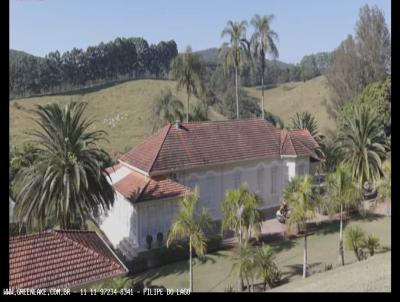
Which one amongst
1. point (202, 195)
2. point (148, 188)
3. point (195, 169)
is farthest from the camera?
point (202, 195)

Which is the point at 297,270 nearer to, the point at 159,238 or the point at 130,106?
the point at 159,238

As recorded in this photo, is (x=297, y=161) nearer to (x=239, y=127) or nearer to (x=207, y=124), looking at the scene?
(x=239, y=127)

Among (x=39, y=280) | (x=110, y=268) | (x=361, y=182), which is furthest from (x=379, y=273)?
(x=361, y=182)

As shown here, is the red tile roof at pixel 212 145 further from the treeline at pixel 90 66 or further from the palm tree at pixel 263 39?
the treeline at pixel 90 66

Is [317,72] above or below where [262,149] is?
above

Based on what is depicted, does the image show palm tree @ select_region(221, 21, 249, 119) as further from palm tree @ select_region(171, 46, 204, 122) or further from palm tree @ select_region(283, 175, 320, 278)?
palm tree @ select_region(283, 175, 320, 278)

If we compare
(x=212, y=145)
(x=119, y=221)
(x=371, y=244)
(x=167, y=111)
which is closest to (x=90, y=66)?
(x=167, y=111)

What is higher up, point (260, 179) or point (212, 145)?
point (212, 145)
